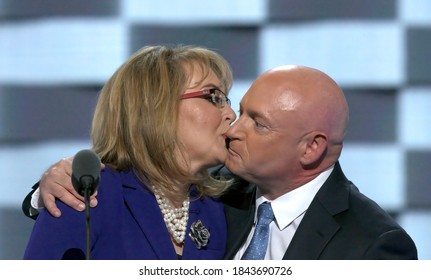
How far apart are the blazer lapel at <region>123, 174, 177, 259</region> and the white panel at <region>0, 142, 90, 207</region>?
89 centimetres

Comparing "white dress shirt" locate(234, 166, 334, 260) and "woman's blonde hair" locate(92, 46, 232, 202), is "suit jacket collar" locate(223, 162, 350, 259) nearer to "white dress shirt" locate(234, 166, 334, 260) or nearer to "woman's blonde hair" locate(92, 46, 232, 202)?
"white dress shirt" locate(234, 166, 334, 260)

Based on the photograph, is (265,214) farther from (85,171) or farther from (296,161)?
(85,171)

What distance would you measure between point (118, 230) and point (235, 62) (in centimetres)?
110

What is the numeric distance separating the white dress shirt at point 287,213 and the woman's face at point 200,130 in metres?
0.19

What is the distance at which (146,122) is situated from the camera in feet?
6.27

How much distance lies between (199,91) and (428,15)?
1122mm

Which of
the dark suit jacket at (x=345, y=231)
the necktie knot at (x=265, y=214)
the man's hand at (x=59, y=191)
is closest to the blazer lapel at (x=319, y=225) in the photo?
the dark suit jacket at (x=345, y=231)

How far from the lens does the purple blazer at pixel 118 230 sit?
1688 mm

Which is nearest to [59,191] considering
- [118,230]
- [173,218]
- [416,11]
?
[118,230]

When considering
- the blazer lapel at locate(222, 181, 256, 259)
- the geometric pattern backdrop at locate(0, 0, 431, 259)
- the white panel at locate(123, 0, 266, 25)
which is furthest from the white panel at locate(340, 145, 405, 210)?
the blazer lapel at locate(222, 181, 256, 259)

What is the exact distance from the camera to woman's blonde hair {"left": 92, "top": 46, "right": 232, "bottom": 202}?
1.91 m

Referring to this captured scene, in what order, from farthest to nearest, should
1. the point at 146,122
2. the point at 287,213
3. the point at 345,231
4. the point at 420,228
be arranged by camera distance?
the point at 420,228
the point at 146,122
the point at 287,213
the point at 345,231

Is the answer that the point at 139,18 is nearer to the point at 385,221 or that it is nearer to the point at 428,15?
the point at 428,15

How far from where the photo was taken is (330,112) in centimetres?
181
